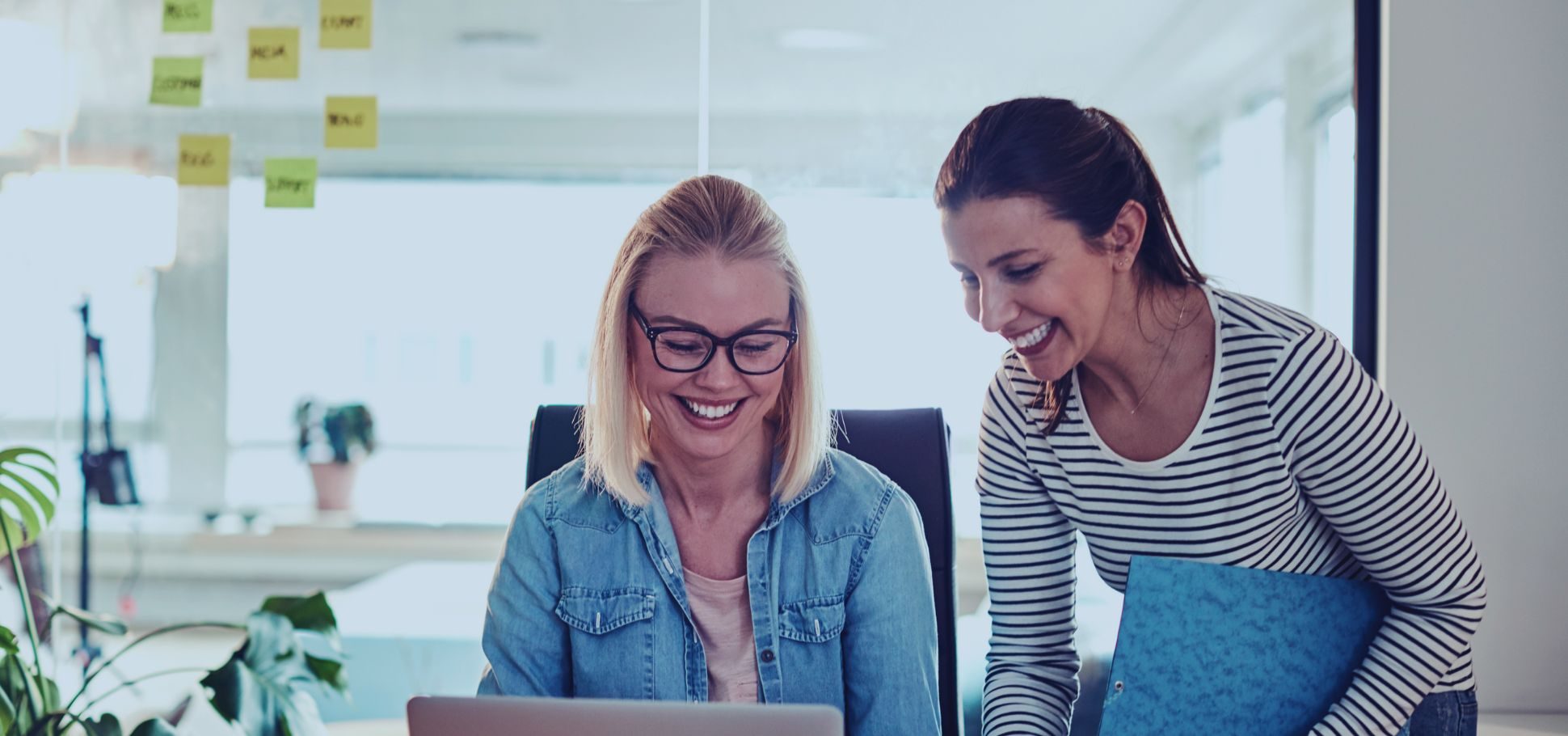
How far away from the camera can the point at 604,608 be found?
1.24 metres

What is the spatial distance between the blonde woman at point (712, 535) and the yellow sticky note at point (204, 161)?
69.8 inches

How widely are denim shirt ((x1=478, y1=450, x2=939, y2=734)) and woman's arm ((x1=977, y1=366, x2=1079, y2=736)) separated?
8 cm

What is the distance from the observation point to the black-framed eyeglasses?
3.94 ft

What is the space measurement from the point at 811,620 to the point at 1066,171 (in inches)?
21.2

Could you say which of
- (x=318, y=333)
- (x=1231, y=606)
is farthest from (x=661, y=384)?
(x=318, y=333)

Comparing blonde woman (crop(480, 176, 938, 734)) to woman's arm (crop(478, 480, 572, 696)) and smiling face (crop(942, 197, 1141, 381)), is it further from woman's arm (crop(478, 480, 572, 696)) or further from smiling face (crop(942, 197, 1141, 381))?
smiling face (crop(942, 197, 1141, 381))

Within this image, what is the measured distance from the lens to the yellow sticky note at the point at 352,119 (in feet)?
8.48

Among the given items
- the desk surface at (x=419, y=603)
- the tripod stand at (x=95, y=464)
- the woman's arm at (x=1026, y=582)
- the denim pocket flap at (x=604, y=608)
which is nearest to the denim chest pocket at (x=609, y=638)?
the denim pocket flap at (x=604, y=608)

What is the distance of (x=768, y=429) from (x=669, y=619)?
251mm

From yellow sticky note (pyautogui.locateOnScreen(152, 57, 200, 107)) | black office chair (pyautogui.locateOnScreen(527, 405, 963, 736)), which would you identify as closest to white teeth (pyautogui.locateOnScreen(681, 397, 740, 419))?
black office chair (pyautogui.locateOnScreen(527, 405, 963, 736))

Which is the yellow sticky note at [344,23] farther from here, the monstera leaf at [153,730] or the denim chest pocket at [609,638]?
the denim chest pocket at [609,638]

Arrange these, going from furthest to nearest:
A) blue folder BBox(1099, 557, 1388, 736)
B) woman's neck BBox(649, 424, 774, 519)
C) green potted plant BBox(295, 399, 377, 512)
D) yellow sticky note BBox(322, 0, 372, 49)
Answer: green potted plant BBox(295, 399, 377, 512), yellow sticky note BBox(322, 0, 372, 49), woman's neck BBox(649, 424, 774, 519), blue folder BBox(1099, 557, 1388, 736)

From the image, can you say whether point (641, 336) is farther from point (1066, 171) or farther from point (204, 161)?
point (204, 161)

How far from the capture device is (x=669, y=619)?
1242 mm
